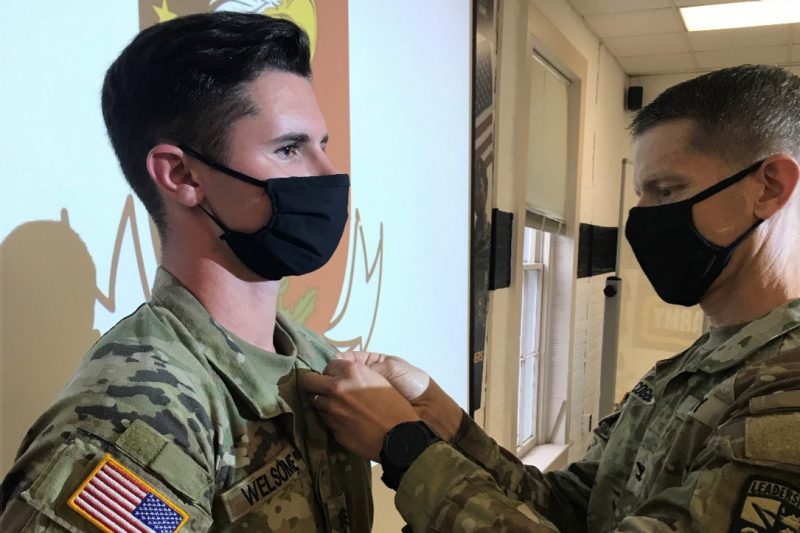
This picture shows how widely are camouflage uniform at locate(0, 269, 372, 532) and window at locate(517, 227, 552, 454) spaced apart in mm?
2822

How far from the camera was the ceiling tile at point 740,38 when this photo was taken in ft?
12.9

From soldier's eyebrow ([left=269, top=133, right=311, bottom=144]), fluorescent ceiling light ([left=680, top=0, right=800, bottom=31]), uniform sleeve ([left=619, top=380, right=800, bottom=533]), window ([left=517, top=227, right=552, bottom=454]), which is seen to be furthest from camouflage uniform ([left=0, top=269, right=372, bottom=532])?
fluorescent ceiling light ([left=680, top=0, right=800, bottom=31])

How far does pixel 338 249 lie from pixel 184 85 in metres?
0.77

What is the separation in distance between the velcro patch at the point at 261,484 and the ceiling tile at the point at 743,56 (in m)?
4.67

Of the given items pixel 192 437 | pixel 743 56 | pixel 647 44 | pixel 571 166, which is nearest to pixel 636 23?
pixel 647 44

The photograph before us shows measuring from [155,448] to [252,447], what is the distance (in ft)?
0.52

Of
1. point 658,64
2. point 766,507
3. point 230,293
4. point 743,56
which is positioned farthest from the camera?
Answer: point 658,64

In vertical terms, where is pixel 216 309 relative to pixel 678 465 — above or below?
above

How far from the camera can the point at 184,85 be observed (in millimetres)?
814

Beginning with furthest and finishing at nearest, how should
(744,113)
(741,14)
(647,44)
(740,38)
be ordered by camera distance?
(647,44), (740,38), (741,14), (744,113)

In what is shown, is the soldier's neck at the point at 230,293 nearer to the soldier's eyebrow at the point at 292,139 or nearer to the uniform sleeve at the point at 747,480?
the soldier's eyebrow at the point at 292,139

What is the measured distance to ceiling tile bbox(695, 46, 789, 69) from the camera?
4348 millimetres

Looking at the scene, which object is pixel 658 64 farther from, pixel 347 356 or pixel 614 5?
pixel 347 356

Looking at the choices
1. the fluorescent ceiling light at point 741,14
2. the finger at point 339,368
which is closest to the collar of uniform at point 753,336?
the finger at point 339,368
